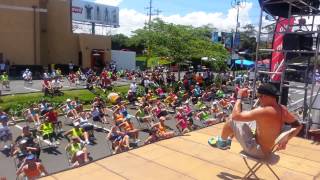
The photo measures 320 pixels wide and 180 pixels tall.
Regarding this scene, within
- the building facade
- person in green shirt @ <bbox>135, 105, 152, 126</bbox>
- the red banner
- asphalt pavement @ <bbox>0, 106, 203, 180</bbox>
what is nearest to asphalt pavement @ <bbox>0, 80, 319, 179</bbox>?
asphalt pavement @ <bbox>0, 106, 203, 180</bbox>

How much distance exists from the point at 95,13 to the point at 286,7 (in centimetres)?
3803

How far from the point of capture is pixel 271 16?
979 cm

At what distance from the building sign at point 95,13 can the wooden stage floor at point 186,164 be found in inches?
1514

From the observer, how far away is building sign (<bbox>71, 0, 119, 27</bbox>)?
42.9 m

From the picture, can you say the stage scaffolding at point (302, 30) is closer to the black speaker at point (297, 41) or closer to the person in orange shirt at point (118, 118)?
the black speaker at point (297, 41)

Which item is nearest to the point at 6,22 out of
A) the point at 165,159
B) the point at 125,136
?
the point at 125,136

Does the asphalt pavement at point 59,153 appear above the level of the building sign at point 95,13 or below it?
below

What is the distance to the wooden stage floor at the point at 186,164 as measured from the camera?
527 cm

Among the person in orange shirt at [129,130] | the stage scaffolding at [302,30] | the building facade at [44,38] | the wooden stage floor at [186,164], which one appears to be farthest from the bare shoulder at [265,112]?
the building facade at [44,38]

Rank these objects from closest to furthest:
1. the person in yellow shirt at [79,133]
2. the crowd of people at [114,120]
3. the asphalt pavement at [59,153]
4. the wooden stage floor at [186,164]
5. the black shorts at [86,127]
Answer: the wooden stage floor at [186,164], the crowd of people at [114,120], the asphalt pavement at [59,153], the person in yellow shirt at [79,133], the black shorts at [86,127]

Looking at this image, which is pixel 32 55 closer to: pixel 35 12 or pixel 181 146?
pixel 35 12

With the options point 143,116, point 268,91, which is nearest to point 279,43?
point 268,91

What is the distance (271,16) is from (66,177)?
712 cm

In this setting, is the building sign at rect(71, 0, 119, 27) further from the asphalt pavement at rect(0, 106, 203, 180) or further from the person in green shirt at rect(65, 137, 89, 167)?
the person in green shirt at rect(65, 137, 89, 167)
